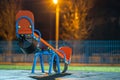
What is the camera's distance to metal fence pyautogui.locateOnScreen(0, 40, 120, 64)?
27.1m

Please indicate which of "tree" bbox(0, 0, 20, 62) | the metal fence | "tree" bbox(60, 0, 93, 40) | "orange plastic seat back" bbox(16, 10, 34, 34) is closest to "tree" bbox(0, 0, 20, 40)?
"tree" bbox(0, 0, 20, 62)

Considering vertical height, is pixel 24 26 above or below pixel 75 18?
below

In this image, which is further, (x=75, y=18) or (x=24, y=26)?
(x=75, y=18)

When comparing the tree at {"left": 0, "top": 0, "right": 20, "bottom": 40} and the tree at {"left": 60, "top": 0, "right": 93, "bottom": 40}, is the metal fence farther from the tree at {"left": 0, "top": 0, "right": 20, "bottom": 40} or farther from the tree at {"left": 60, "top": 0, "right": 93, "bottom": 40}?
the tree at {"left": 0, "top": 0, "right": 20, "bottom": 40}

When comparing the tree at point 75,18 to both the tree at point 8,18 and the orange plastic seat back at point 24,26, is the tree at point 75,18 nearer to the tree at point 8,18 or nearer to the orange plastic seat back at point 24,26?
the tree at point 8,18

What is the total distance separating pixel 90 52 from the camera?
27.8m

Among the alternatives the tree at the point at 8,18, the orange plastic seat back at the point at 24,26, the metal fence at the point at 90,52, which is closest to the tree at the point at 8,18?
the tree at the point at 8,18

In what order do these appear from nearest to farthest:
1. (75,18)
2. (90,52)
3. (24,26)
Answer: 1. (24,26)
2. (90,52)
3. (75,18)

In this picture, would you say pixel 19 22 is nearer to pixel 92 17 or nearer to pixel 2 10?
pixel 2 10

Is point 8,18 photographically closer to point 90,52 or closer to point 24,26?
point 90,52

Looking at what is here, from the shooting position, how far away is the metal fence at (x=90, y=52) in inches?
1069

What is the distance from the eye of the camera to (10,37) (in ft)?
117

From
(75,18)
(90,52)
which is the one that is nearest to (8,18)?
(75,18)

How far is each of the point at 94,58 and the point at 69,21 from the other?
30.9 feet
